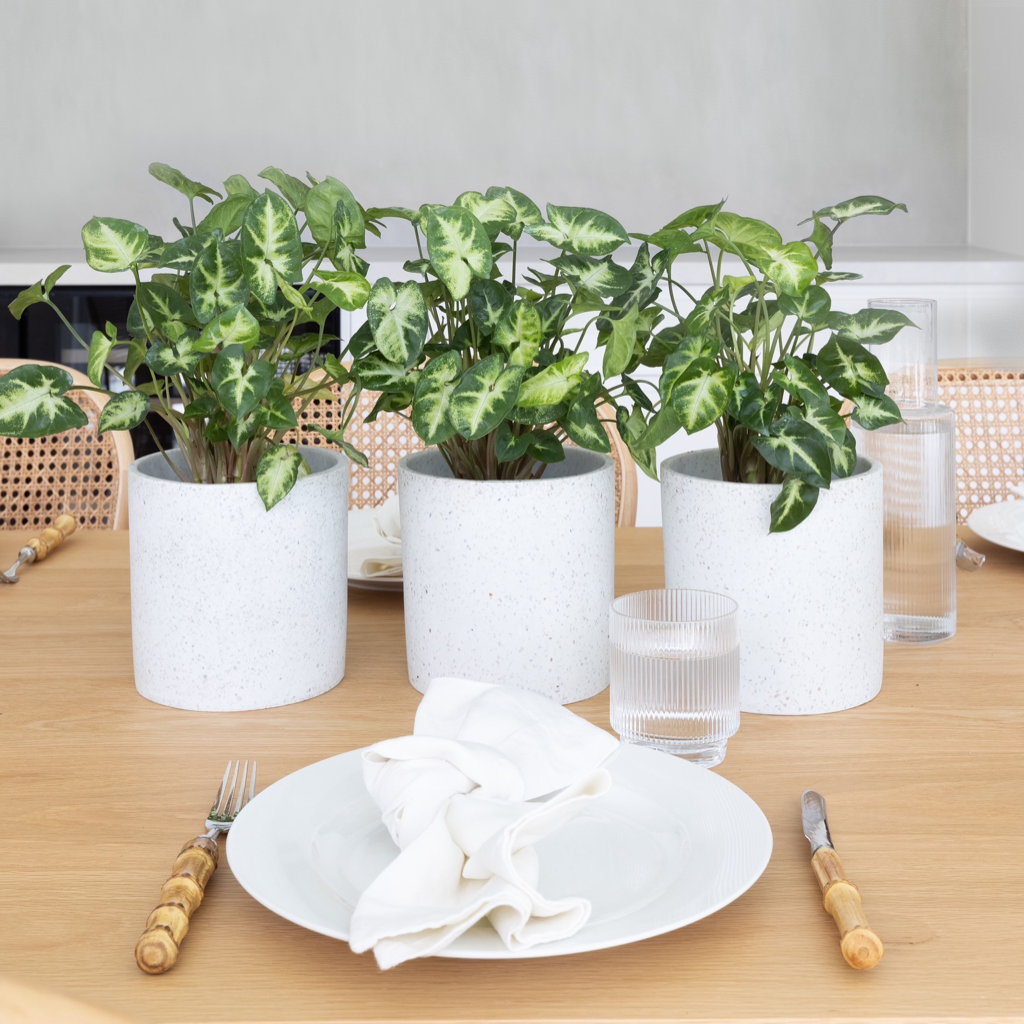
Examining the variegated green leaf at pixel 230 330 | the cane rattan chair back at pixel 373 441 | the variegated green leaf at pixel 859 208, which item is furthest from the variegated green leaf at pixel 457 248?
the cane rattan chair back at pixel 373 441

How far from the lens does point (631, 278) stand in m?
0.74

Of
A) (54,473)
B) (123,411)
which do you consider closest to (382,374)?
(123,411)

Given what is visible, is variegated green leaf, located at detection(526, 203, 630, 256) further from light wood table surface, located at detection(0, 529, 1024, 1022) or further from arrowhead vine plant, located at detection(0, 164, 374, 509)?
light wood table surface, located at detection(0, 529, 1024, 1022)

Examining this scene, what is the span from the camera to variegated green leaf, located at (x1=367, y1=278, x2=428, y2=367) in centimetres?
69

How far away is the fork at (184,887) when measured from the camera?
0.48 m

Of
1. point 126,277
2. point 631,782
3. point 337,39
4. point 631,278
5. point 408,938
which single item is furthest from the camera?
point 337,39

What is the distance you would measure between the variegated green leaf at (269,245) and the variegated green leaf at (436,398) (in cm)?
9

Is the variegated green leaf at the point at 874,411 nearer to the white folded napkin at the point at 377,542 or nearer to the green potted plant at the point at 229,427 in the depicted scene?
the green potted plant at the point at 229,427

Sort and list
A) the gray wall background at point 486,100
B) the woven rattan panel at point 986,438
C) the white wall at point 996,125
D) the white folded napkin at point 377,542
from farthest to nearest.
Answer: the gray wall background at point 486,100, the white wall at point 996,125, the woven rattan panel at point 986,438, the white folded napkin at point 377,542

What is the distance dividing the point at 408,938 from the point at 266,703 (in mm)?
343

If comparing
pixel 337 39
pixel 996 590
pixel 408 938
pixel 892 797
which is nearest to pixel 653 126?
pixel 337 39

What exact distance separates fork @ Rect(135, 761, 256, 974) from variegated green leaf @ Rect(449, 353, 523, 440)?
0.21 metres

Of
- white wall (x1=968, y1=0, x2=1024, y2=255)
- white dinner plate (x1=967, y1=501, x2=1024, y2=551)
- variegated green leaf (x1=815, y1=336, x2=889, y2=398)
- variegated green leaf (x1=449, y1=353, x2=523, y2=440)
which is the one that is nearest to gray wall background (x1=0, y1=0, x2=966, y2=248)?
white wall (x1=968, y1=0, x2=1024, y2=255)

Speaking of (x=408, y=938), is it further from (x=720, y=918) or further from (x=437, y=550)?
(x=437, y=550)
